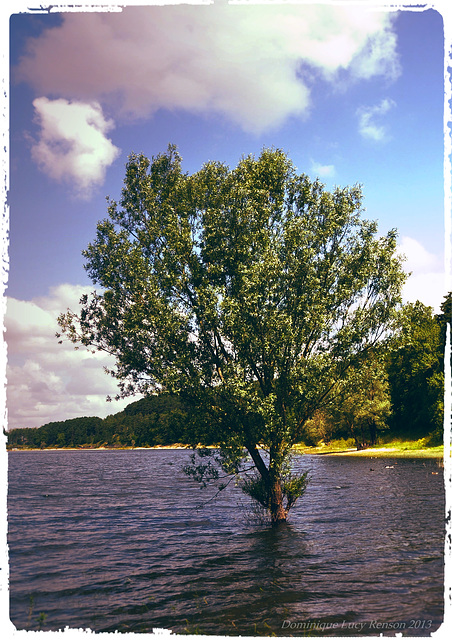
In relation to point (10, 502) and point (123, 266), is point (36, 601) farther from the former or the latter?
point (10, 502)

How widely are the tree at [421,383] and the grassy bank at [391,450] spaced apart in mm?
2913

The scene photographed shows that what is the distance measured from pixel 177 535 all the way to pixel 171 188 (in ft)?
73.3

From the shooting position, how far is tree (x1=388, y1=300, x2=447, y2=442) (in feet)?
310

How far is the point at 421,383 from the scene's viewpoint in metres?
104

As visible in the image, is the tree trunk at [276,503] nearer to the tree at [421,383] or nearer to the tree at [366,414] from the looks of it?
the tree at [366,414]

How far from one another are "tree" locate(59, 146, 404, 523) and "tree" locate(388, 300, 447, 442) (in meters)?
65.1

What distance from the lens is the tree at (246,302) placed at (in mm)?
27688

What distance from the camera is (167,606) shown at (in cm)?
1786

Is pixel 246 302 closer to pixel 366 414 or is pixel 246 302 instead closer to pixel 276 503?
pixel 276 503

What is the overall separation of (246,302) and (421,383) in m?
87.4

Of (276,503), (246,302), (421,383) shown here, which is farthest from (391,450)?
(246,302)

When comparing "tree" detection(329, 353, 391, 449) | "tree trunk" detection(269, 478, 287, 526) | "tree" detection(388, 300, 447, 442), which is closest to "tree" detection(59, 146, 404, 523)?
"tree trunk" detection(269, 478, 287, 526)

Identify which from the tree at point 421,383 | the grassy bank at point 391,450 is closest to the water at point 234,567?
the grassy bank at point 391,450

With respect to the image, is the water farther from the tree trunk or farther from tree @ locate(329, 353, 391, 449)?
tree @ locate(329, 353, 391, 449)
